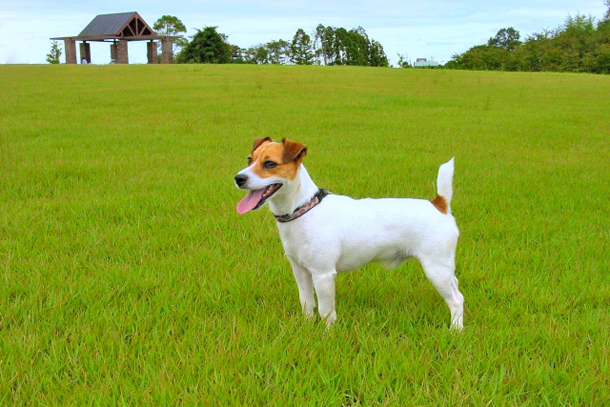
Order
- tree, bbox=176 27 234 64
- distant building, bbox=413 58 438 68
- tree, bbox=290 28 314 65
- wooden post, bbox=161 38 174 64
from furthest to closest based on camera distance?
tree, bbox=290 28 314 65, tree, bbox=176 27 234 64, distant building, bbox=413 58 438 68, wooden post, bbox=161 38 174 64

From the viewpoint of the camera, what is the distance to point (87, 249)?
14.6ft

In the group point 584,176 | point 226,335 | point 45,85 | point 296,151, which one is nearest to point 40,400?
point 226,335

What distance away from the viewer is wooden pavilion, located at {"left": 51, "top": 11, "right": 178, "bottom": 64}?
155 feet

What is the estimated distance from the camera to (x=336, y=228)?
3162mm

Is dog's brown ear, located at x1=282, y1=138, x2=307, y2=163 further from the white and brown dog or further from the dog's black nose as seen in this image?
the dog's black nose

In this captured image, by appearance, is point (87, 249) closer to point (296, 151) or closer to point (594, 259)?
point (296, 151)

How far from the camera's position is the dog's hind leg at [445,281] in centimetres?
316

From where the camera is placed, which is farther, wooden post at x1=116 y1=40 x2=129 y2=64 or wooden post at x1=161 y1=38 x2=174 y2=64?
wooden post at x1=161 y1=38 x2=174 y2=64

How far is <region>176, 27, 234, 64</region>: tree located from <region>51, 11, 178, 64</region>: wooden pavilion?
7056mm

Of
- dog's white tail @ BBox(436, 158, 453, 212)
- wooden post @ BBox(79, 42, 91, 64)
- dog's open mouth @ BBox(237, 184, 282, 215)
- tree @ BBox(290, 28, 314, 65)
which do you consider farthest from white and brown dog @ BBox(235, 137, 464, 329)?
tree @ BBox(290, 28, 314, 65)

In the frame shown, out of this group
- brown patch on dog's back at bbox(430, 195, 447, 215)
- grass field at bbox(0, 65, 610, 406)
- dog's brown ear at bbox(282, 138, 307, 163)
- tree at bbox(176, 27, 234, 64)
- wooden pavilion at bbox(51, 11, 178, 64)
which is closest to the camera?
grass field at bbox(0, 65, 610, 406)

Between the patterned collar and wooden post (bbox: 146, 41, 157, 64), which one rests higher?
wooden post (bbox: 146, 41, 157, 64)

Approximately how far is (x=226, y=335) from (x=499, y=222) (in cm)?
341

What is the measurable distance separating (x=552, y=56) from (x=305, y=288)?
59174mm
